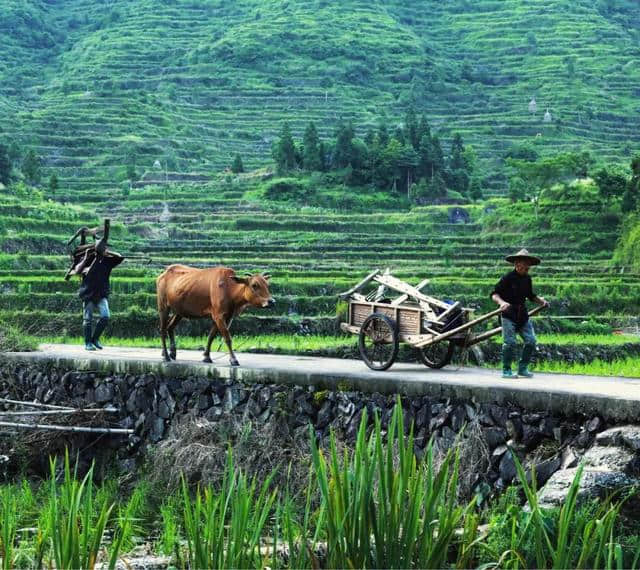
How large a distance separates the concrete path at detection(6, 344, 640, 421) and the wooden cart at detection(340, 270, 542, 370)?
227 mm

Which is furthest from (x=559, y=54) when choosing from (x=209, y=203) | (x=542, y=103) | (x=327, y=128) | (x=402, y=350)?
(x=402, y=350)

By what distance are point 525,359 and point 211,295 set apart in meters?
3.97

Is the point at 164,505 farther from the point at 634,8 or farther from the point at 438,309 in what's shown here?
the point at 634,8

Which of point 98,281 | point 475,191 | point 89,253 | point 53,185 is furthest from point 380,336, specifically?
point 475,191

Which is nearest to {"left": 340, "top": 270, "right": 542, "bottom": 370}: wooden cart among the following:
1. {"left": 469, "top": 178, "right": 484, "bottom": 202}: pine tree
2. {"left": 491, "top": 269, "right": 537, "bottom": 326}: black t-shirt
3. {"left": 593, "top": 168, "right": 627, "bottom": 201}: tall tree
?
{"left": 491, "top": 269, "right": 537, "bottom": 326}: black t-shirt

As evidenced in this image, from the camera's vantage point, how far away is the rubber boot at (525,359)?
13078mm

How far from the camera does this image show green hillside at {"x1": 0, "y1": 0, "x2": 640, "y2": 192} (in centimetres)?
10462

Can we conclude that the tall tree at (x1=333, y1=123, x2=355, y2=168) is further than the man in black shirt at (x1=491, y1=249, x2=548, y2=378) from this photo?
Yes

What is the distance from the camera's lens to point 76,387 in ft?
52.2

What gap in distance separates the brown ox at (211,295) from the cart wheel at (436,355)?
1.90m

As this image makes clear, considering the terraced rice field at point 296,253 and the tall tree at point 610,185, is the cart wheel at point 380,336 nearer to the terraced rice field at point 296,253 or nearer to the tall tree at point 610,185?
the terraced rice field at point 296,253

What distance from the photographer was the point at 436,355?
15.1 metres

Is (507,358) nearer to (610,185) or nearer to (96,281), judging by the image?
(96,281)

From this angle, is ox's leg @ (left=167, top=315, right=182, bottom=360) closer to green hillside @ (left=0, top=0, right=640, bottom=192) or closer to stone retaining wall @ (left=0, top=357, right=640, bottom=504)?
stone retaining wall @ (left=0, top=357, right=640, bottom=504)
